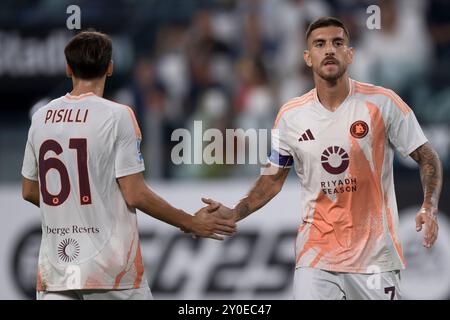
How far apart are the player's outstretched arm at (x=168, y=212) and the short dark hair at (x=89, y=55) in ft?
2.26

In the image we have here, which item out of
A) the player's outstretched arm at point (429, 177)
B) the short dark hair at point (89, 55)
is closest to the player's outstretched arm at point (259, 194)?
the player's outstretched arm at point (429, 177)

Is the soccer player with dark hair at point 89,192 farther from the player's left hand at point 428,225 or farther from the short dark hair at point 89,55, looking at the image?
the player's left hand at point 428,225

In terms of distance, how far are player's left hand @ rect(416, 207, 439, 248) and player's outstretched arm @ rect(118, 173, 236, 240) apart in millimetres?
1434

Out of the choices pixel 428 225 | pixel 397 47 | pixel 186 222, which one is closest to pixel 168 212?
pixel 186 222

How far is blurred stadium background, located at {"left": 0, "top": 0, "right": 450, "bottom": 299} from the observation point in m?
11.2

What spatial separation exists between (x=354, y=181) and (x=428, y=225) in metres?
0.59

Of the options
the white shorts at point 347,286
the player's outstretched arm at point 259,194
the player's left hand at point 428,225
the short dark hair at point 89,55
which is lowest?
the white shorts at point 347,286

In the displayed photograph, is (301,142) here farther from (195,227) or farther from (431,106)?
(431,106)

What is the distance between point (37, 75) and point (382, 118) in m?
7.00

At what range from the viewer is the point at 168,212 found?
6.45 m

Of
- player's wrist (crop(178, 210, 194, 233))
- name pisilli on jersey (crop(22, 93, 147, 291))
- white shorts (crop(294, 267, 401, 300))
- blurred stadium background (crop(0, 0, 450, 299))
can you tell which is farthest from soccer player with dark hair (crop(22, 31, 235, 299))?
blurred stadium background (crop(0, 0, 450, 299))

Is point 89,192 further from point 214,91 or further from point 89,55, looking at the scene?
point 214,91

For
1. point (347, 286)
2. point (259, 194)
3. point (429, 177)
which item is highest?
point (429, 177)

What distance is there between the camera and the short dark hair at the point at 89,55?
6.21 m
